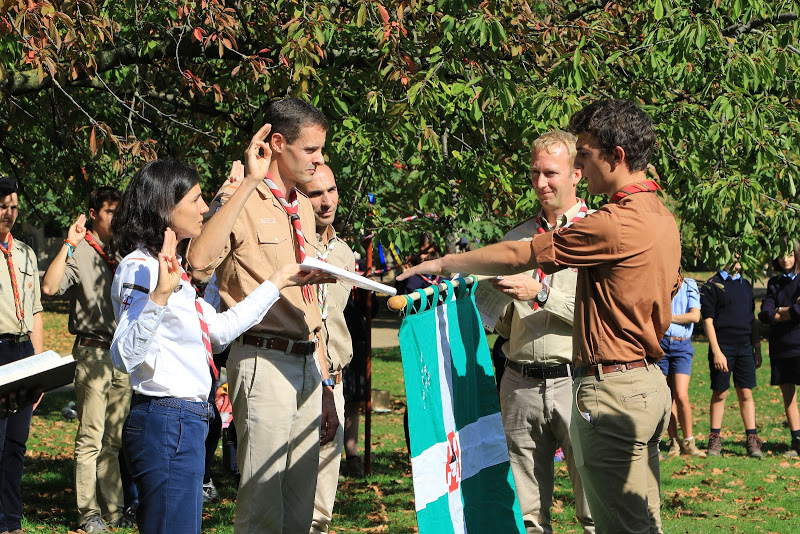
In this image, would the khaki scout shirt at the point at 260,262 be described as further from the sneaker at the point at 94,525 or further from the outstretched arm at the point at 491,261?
the sneaker at the point at 94,525

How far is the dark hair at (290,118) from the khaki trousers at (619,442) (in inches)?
70.1

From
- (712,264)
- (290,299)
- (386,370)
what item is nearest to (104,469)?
(290,299)

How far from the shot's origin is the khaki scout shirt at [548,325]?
4844mm

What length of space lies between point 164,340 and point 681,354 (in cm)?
785

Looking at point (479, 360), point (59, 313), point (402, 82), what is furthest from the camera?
point (59, 313)

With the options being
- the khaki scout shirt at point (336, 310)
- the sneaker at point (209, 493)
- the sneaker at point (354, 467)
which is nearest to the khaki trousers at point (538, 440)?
the khaki scout shirt at point (336, 310)

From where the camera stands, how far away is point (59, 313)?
29875 mm

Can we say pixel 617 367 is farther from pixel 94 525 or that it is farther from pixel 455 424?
pixel 94 525

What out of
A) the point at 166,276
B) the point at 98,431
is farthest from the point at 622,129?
the point at 98,431

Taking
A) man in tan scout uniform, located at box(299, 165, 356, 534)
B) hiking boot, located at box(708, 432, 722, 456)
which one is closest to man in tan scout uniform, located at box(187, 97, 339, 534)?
man in tan scout uniform, located at box(299, 165, 356, 534)

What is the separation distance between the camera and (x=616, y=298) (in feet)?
12.5

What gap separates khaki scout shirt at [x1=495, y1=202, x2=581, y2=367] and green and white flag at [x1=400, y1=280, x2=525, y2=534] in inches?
16.1

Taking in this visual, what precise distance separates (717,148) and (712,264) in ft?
2.94

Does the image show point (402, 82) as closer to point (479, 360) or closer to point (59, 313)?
point (479, 360)
